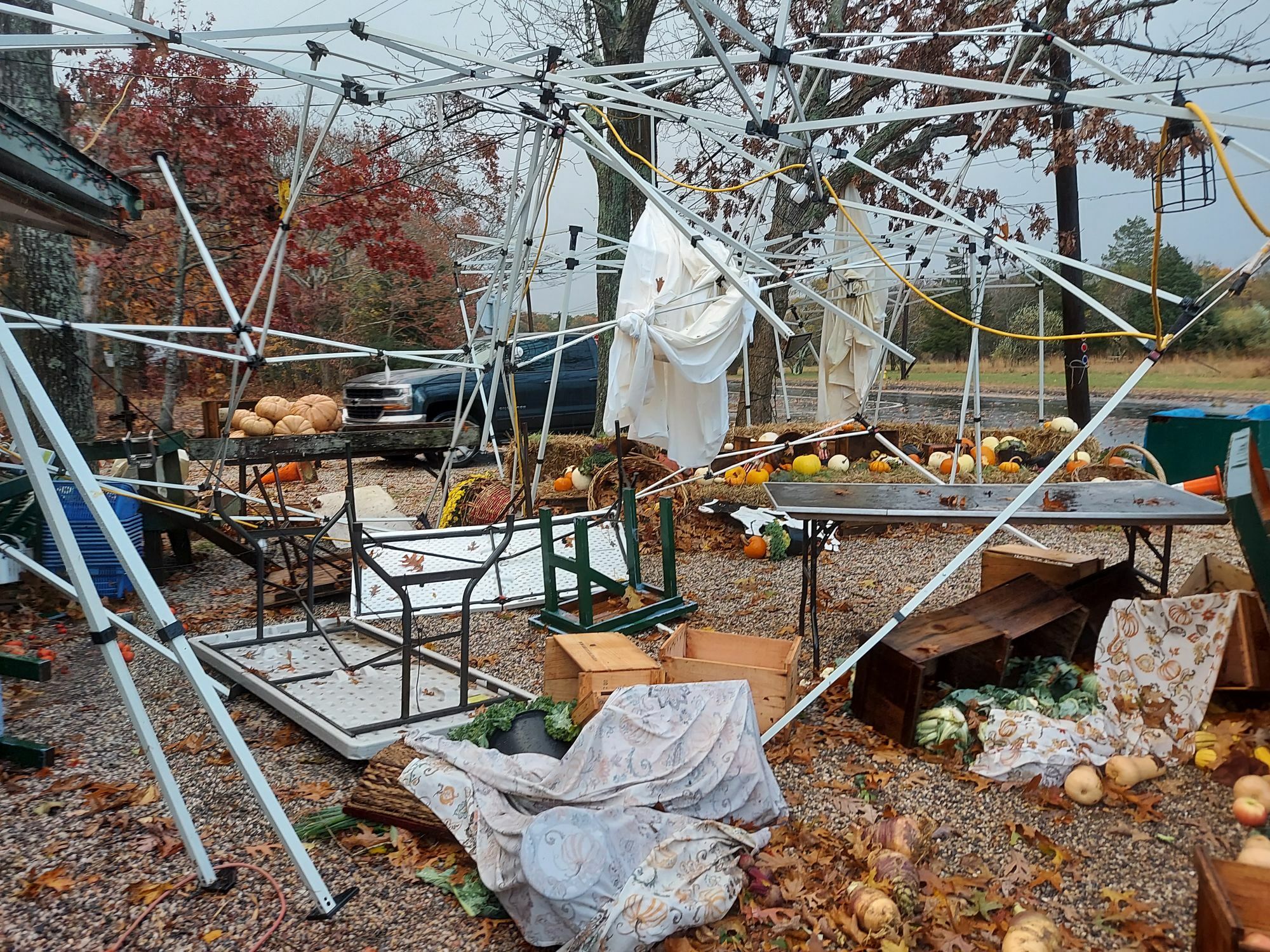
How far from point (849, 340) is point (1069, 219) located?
5.73 m

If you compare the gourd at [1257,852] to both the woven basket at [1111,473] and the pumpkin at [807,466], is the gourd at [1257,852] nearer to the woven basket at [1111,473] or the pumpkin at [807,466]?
the woven basket at [1111,473]

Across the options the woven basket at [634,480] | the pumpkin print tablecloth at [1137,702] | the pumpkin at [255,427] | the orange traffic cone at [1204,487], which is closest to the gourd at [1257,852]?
the pumpkin print tablecloth at [1137,702]

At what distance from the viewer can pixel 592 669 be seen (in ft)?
13.8

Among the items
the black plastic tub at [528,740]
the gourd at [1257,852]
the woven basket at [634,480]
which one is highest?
the woven basket at [634,480]

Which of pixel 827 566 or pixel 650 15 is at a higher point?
pixel 650 15

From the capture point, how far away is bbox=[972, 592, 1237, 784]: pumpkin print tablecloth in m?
3.95

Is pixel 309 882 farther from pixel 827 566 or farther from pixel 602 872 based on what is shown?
pixel 827 566

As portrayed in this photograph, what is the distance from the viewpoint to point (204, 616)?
6.95 metres

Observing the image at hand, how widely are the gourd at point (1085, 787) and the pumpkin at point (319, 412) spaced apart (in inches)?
391

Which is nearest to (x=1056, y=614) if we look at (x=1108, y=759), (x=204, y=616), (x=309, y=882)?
(x=1108, y=759)

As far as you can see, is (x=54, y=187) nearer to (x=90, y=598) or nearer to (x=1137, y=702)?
(x=90, y=598)

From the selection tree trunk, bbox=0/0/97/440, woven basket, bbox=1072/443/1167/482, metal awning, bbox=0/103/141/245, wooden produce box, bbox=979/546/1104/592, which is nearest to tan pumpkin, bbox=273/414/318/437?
tree trunk, bbox=0/0/97/440

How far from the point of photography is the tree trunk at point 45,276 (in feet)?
27.3

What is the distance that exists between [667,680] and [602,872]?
1.56 m
